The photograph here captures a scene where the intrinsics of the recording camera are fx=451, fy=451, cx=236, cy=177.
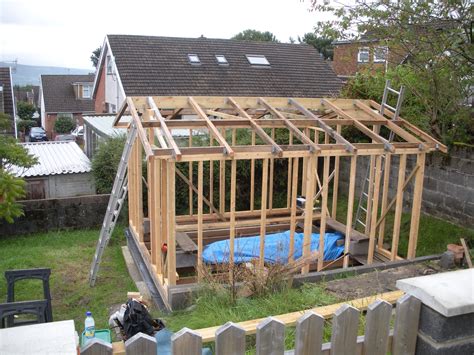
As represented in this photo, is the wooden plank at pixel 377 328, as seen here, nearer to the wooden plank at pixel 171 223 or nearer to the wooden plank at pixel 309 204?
the wooden plank at pixel 171 223

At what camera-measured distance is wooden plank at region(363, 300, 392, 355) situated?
272 centimetres

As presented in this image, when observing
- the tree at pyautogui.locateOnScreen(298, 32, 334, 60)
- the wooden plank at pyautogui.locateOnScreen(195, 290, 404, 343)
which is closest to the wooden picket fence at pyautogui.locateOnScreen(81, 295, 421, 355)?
the wooden plank at pyautogui.locateOnScreen(195, 290, 404, 343)

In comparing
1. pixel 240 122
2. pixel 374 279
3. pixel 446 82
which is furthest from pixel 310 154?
pixel 446 82

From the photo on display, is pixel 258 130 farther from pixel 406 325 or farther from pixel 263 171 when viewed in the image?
pixel 406 325

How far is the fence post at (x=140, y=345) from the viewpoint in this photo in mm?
2283

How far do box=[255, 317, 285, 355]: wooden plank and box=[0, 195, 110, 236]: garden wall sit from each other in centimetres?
940

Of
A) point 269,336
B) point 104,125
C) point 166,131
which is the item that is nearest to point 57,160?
point 104,125

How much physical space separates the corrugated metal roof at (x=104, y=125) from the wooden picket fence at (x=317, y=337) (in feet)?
35.5

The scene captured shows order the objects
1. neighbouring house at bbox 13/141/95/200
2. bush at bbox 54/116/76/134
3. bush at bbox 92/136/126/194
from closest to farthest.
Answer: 1. bush at bbox 92/136/126/194
2. neighbouring house at bbox 13/141/95/200
3. bush at bbox 54/116/76/134

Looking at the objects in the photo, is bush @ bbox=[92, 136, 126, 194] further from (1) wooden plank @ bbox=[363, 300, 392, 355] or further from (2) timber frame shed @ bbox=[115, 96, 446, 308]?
(1) wooden plank @ bbox=[363, 300, 392, 355]

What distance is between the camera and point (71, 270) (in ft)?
28.5

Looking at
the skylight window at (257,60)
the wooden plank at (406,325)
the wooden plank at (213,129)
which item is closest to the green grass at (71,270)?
the wooden plank at (213,129)

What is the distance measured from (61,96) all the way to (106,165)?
29.4 meters

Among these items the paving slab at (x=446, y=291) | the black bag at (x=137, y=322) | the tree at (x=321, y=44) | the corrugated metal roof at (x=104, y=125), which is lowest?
the black bag at (x=137, y=322)
